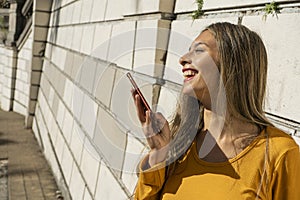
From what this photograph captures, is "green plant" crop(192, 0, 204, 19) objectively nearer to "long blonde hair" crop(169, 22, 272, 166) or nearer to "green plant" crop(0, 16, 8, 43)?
"long blonde hair" crop(169, 22, 272, 166)

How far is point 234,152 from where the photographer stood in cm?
167

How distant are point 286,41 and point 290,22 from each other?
76 millimetres

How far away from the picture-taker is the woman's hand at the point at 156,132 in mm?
1732

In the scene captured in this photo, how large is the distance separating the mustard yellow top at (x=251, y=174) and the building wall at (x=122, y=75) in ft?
1.26

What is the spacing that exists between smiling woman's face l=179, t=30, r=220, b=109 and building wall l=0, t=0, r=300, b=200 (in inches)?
16.4

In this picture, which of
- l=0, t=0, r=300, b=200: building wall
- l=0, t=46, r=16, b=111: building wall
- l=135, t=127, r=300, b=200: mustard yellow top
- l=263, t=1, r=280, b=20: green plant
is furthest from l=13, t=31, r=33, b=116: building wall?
l=135, t=127, r=300, b=200: mustard yellow top

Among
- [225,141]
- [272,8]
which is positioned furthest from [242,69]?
[272,8]

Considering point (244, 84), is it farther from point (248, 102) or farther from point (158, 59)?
point (158, 59)

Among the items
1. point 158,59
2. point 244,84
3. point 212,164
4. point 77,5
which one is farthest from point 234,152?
point 77,5

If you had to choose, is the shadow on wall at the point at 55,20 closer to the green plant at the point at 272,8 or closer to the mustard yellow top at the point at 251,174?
the green plant at the point at 272,8

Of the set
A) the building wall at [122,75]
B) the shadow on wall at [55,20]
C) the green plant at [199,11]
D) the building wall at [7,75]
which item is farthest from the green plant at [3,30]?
the green plant at [199,11]

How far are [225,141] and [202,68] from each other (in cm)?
27

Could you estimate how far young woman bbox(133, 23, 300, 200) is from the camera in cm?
154

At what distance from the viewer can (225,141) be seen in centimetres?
173
